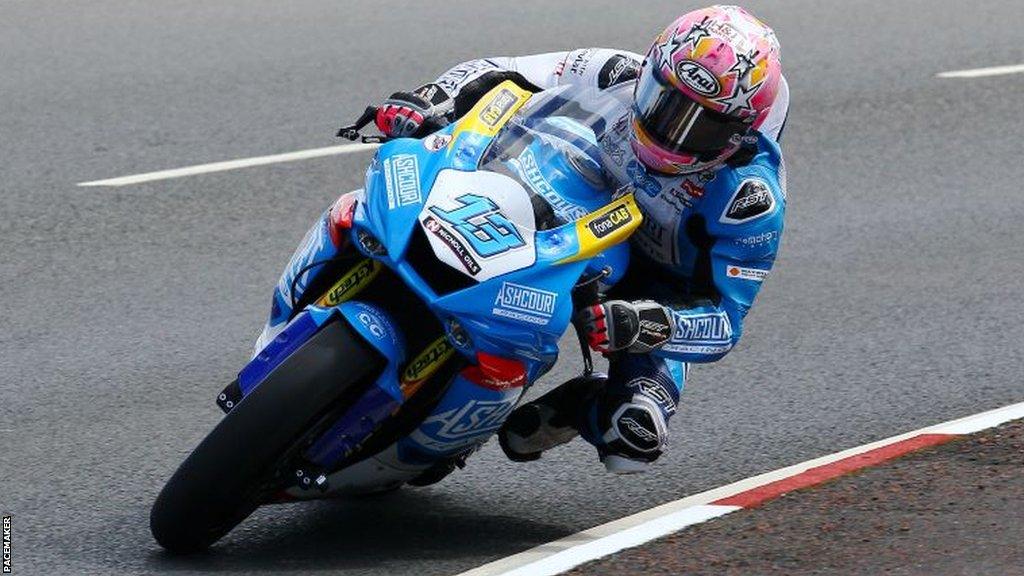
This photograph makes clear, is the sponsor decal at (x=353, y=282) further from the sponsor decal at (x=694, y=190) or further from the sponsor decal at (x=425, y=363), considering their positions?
the sponsor decal at (x=694, y=190)

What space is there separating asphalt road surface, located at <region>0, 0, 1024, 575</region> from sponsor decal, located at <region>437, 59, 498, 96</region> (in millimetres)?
1238

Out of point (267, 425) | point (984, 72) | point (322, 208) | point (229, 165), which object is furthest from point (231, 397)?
point (984, 72)

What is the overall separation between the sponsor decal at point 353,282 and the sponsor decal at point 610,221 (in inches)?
23.1

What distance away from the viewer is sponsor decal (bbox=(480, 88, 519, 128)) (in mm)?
5262

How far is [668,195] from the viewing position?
5.24 meters

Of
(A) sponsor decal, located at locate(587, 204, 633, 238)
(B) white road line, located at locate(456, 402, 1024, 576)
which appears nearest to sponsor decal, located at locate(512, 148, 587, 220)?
(A) sponsor decal, located at locate(587, 204, 633, 238)

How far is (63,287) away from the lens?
7.63m

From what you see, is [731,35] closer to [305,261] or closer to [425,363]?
[425,363]

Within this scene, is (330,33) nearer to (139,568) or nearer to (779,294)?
(779,294)

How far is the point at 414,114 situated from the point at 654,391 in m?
1.06

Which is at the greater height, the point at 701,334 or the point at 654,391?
the point at 701,334

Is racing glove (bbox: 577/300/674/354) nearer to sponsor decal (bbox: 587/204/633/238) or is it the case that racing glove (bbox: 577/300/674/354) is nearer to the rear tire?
sponsor decal (bbox: 587/204/633/238)

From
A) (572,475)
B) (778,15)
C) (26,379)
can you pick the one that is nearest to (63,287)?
(26,379)

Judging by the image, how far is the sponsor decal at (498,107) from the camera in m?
5.26
